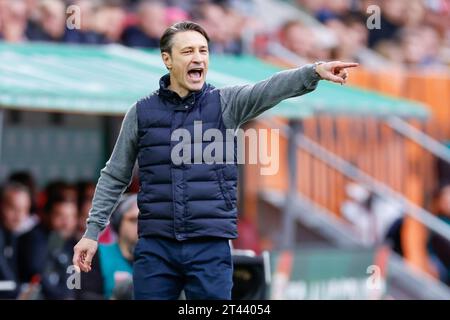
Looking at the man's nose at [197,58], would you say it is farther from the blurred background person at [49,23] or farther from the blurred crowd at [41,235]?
the blurred background person at [49,23]

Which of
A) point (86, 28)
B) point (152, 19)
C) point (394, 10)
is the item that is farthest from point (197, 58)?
point (394, 10)

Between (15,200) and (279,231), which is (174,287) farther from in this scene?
(279,231)

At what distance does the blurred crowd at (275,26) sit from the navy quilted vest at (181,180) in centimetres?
662

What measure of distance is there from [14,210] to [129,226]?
10.3 ft

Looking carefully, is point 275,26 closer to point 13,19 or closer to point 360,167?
point 360,167

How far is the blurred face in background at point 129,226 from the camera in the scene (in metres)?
8.82

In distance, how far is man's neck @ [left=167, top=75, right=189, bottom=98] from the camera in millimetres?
6742

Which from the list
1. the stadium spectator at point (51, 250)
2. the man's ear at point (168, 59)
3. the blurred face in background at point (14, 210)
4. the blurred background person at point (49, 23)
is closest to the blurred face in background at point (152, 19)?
the blurred background person at point (49, 23)

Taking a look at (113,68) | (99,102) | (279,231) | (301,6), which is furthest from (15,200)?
(301,6)

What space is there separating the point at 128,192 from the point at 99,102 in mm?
1563

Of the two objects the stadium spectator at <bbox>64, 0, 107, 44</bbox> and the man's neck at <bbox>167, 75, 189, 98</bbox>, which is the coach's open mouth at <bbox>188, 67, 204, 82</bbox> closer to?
the man's neck at <bbox>167, 75, 189, 98</bbox>

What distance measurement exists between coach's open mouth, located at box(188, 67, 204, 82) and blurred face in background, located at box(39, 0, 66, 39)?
6907 millimetres

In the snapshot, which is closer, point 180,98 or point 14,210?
point 180,98

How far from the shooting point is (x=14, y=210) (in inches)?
463
